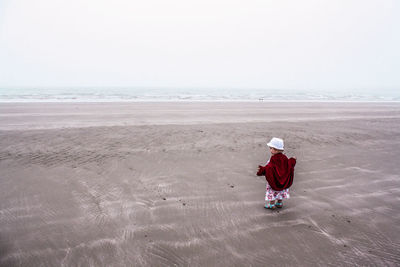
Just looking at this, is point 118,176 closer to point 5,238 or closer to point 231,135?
point 5,238

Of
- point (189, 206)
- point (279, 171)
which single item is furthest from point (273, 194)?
point (189, 206)

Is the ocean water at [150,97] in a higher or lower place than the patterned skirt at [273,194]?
higher

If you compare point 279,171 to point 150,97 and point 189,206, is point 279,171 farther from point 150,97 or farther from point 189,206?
point 150,97

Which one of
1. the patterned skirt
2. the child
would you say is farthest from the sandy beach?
the child

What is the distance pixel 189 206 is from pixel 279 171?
1.79 metres

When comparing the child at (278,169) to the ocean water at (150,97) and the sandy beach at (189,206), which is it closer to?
the sandy beach at (189,206)

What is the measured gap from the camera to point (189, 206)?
4375 millimetres

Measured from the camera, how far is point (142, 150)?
311 inches

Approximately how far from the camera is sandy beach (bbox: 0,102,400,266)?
10.3 ft

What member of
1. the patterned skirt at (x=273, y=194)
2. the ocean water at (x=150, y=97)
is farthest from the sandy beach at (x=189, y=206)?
the ocean water at (x=150, y=97)

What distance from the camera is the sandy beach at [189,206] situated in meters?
3.15

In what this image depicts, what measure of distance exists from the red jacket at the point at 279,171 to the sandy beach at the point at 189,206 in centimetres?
54

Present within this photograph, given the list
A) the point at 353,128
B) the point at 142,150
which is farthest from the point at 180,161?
the point at 353,128

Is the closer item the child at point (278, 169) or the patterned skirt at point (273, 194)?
the child at point (278, 169)
